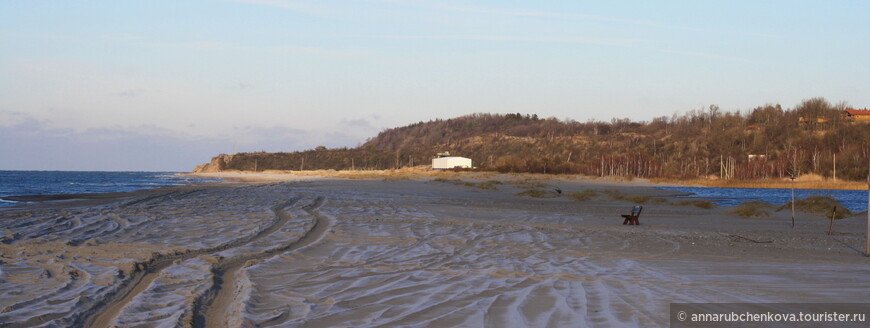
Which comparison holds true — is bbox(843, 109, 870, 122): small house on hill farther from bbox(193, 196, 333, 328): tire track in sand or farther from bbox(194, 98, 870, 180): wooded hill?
bbox(193, 196, 333, 328): tire track in sand

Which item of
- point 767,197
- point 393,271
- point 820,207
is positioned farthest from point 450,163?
point 393,271

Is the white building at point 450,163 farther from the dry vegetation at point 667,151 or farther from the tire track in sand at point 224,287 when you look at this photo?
the tire track in sand at point 224,287

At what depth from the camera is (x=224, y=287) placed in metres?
7.48

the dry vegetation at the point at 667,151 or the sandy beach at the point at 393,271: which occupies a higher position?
the dry vegetation at the point at 667,151

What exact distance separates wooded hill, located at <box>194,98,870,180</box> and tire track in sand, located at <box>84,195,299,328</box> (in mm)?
78832

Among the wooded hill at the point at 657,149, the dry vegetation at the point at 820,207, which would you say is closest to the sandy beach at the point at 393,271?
the dry vegetation at the point at 820,207

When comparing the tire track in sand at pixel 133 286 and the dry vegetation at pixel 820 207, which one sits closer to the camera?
the tire track in sand at pixel 133 286

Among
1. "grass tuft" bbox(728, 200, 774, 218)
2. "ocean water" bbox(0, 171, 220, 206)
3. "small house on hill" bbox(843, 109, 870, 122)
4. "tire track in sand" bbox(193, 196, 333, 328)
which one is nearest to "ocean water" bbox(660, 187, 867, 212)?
"grass tuft" bbox(728, 200, 774, 218)

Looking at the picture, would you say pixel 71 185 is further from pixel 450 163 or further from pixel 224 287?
pixel 450 163

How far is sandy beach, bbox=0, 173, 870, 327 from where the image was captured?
608cm

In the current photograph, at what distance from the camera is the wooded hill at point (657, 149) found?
307 ft

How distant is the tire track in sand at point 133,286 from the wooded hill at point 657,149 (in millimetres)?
78832

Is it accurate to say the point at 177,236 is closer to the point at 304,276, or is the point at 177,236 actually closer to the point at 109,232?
the point at 109,232

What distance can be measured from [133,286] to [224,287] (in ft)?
3.33
